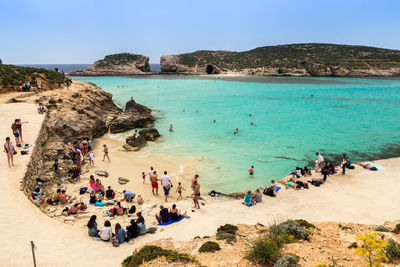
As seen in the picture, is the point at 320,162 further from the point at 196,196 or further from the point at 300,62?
the point at 300,62

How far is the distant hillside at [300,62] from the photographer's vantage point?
101 meters

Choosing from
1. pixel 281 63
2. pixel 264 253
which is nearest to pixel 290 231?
pixel 264 253

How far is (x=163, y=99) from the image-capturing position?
4888 centimetres

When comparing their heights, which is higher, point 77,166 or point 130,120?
point 130,120

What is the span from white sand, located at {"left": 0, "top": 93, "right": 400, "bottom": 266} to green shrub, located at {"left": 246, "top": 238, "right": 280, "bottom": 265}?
321cm

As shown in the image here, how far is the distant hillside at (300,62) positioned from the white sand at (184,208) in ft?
323

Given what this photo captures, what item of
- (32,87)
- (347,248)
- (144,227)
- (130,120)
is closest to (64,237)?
(144,227)

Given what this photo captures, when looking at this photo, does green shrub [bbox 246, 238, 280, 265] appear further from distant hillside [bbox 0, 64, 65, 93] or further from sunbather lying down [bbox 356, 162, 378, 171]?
distant hillside [bbox 0, 64, 65, 93]

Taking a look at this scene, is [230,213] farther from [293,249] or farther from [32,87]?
[32,87]

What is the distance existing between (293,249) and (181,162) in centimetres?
1221

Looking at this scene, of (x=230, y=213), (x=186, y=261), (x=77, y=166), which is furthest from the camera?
(x=77, y=166)

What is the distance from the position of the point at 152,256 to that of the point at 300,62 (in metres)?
118

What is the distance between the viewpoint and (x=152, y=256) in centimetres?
686

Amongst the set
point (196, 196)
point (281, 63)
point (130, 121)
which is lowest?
point (196, 196)
